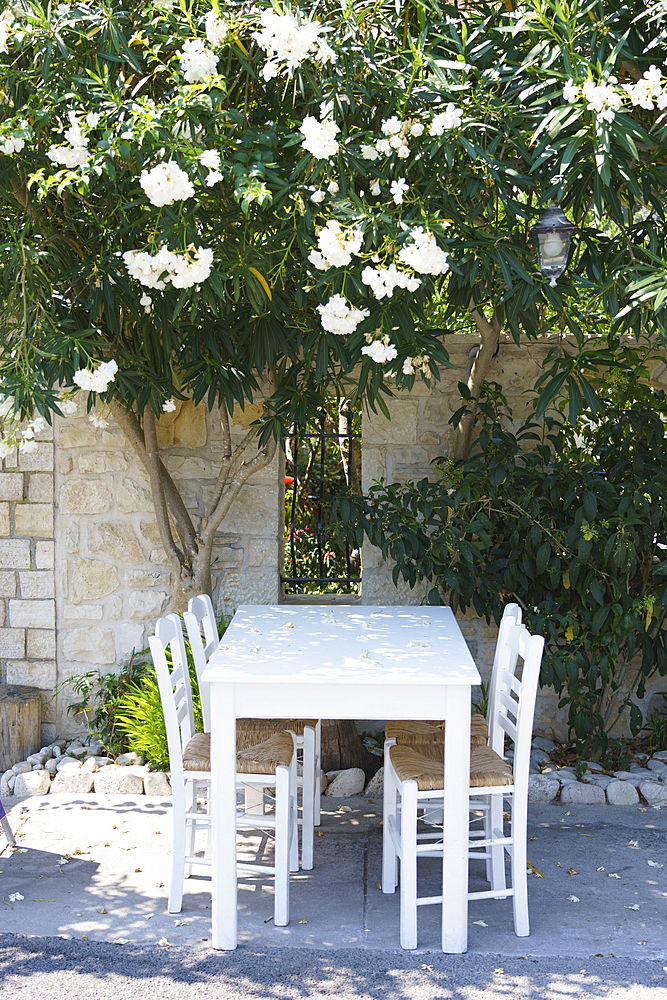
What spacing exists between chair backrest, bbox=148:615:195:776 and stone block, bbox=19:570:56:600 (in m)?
1.40

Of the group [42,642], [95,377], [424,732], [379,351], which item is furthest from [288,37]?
[42,642]

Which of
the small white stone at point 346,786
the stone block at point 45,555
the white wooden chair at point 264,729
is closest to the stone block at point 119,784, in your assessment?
the white wooden chair at point 264,729

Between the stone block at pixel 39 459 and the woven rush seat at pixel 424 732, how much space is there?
209 centimetres

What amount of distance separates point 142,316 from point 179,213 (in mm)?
717

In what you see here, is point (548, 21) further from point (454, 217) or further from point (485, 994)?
point (485, 994)

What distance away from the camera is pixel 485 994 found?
7.86 feet

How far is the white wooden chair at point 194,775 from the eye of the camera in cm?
269

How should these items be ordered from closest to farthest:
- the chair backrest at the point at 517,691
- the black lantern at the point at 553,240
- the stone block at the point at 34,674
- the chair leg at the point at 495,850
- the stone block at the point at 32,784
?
the chair backrest at the point at 517,691 → the black lantern at the point at 553,240 → the chair leg at the point at 495,850 → the stone block at the point at 32,784 → the stone block at the point at 34,674

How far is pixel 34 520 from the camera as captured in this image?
4215mm

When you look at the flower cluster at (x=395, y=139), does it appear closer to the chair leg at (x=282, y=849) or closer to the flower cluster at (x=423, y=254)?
the flower cluster at (x=423, y=254)

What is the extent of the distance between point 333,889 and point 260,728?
579 millimetres

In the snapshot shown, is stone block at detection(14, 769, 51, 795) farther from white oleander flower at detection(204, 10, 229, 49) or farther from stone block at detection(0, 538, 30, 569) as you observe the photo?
white oleander flower at detection(204, 10, 229, 49)

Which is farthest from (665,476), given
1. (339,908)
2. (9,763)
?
(9,763)

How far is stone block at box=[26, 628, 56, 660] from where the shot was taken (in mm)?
4250
